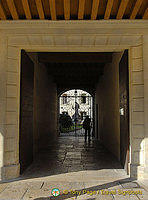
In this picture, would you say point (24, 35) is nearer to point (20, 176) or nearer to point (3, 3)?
point (3, 3)

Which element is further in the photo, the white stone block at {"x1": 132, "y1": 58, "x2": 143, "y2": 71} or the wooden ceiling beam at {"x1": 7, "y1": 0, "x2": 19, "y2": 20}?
the white stone block at {"x1": 132, "y1": 58, "x2": 143, "y2": 71}

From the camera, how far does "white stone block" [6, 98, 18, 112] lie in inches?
188

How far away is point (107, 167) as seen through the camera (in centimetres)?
575

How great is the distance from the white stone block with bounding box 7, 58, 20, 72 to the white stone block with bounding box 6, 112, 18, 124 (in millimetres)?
995

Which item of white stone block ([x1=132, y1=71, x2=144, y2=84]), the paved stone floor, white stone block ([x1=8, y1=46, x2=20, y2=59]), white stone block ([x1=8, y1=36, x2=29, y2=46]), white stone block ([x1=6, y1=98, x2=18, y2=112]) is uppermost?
white stone block ([x1=8, y1=36, x2=29, y2=46])

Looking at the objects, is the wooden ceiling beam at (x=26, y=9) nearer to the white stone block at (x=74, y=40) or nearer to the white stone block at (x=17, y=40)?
the white stone block at (x=17, y=40)

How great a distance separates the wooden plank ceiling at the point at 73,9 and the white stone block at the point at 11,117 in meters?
2.10

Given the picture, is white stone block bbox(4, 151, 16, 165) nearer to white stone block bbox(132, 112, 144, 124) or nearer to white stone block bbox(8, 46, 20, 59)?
white stone block bbox(8, 46, 20, 59)

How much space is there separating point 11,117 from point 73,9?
2.70m

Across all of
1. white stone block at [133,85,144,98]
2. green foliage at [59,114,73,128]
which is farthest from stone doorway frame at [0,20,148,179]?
green foliage at [59,114,73,128]

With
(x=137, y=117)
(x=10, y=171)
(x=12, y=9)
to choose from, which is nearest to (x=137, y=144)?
(x=137, y=117)

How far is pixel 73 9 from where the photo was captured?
14.7ft

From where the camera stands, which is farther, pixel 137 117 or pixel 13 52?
pixel 13 52

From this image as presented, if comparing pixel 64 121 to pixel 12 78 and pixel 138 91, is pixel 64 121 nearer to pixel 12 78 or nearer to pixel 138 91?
pixel 12 78
